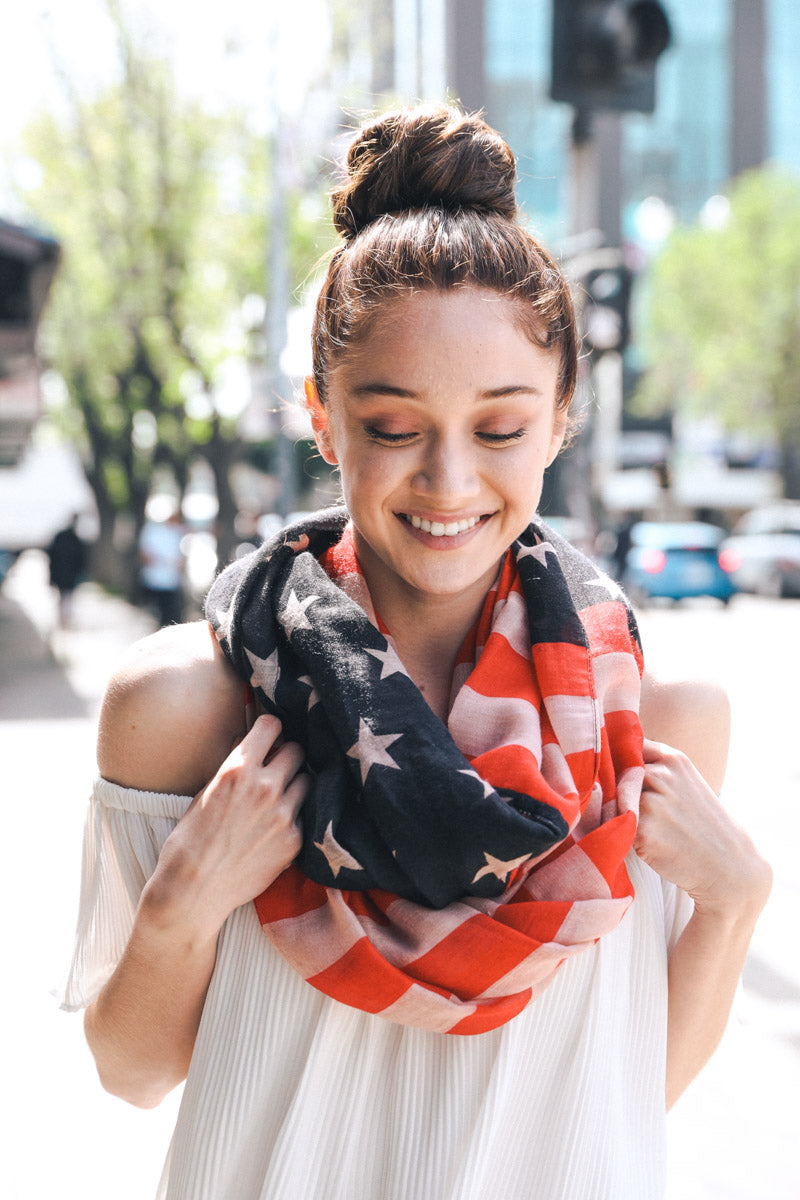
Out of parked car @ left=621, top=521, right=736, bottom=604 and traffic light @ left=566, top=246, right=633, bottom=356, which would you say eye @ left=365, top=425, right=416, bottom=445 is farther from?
parked car @ left=621, top=521, right=736, bottom=604

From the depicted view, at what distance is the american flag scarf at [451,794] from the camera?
1285 millimetres

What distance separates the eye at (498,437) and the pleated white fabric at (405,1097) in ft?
1.97

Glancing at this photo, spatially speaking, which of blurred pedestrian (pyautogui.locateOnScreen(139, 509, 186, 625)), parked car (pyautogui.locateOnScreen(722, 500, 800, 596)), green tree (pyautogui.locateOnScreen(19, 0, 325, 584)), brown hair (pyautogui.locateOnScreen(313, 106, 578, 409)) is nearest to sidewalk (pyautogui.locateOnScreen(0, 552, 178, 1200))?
brown hair (pyautogui.locateOnScreen(313, 106, 578, 409))

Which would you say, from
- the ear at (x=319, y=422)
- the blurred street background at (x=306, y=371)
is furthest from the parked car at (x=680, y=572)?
the ear at (x=319, y=422)

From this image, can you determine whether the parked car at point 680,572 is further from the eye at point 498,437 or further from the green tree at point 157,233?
the eye at point 498,437

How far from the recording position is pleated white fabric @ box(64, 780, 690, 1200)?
4.51ft

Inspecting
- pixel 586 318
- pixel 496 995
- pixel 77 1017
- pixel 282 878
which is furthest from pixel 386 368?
pixel 586 318

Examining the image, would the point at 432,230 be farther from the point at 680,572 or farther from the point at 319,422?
the point at 680,572

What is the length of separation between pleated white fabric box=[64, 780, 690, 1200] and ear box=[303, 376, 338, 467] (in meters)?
0.50

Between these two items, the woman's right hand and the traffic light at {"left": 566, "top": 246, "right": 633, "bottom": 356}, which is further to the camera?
the traffic light at {"left": 566, "top": 246, "right": 633, "bottom": 356}

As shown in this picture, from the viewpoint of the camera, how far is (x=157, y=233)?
17859 millimetres

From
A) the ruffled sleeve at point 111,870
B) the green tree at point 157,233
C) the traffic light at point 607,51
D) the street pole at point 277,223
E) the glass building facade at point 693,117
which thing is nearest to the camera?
the ruffled sleeve at point 111,870

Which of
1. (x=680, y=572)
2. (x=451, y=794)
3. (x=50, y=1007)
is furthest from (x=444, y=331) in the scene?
(x=680, y=572)

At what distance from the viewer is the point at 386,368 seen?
53.0 inches
